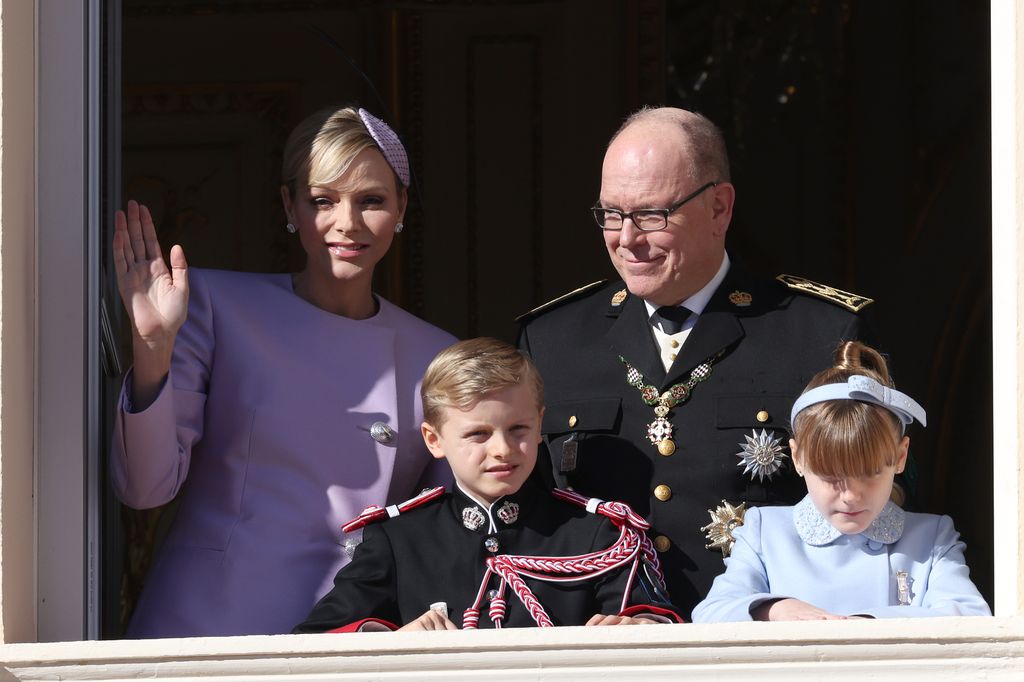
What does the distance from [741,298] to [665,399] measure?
11.0 inches

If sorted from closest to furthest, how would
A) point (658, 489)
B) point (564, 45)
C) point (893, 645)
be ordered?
point (893, 645)
point (658, 489)
point (564, 45)

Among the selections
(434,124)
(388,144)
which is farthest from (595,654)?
(434,124)

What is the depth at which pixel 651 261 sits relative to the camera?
11.9ft

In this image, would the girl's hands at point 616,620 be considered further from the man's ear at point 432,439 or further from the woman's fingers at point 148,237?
the woman's fingers at point 148,237

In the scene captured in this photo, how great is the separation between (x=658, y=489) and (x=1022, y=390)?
2.77 ft

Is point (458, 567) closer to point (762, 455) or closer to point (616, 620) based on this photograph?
point (616, 620)

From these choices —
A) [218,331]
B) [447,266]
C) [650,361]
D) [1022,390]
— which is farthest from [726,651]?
[447,266]

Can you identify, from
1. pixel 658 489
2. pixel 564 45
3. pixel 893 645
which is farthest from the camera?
pixel 564 45

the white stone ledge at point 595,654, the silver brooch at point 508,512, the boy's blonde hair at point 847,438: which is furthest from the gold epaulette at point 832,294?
the white stone ledge at point 595,654

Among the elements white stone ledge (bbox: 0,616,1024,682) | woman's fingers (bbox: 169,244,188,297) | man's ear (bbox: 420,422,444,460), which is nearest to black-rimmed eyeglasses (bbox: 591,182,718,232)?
man's ear (bbox: 420,422,444,460)

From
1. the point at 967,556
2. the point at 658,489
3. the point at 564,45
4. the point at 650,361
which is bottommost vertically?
the point at 967,556

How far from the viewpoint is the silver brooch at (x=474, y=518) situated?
3.36 metres

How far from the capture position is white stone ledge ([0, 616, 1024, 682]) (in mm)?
2861

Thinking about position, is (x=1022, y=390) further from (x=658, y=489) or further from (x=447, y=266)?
(x=447, y=266)
